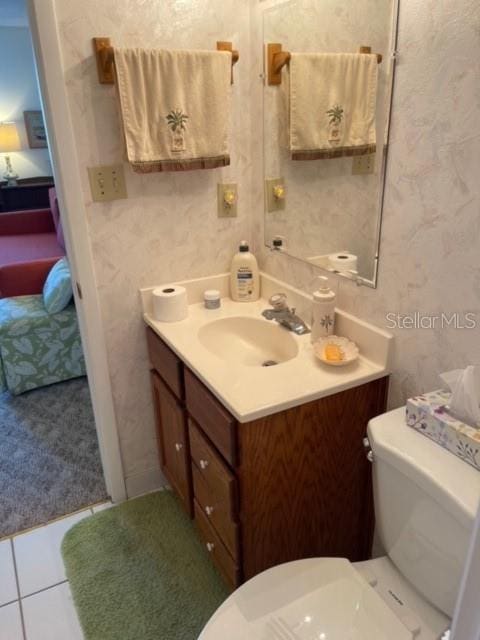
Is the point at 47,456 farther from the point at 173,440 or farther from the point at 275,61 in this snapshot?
the point at 275,61

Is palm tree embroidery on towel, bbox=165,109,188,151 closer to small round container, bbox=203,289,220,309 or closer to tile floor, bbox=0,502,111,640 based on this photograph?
small round container, bbox=203,289,220,309

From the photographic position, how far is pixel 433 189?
106cm

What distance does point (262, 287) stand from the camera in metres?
1.79

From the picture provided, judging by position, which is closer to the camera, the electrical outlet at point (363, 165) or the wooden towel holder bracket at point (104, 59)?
the electrical outlet at point (363, 165)

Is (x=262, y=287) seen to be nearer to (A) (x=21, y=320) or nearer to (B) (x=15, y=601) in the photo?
(B) (x=15, y=601)

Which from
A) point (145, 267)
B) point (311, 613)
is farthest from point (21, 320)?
point (311, 613)

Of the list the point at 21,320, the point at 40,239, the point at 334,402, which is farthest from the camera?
the point at 40,239

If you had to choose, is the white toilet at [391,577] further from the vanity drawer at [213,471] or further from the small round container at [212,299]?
the small round container at [212,299]

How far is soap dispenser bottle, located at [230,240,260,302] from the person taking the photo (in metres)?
1.73

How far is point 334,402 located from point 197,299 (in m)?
0.72

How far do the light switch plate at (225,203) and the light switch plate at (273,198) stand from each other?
0.12 m

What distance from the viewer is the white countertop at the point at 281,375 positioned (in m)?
1.17

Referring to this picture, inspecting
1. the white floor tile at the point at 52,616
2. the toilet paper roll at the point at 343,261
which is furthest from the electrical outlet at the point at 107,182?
the white floor tile at the point at 52,616

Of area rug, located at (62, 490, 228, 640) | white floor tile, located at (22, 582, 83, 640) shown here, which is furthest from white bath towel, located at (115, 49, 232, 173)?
white floor tile, located at (22, 582, 83, 640)
